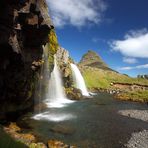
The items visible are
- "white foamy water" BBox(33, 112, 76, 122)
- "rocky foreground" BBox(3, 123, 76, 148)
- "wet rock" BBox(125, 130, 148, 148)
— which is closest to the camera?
"rocky foreground" BBox(3, 123, 76, 148)

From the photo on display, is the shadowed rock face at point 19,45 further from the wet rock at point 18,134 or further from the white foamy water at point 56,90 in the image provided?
the white foamy water at point 56,90

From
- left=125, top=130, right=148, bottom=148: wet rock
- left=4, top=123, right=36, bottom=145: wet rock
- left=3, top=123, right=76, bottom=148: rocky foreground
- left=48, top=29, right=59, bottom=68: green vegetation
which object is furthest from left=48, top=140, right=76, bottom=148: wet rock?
left=48, top=29, right=59, bottom=68: green vegetation

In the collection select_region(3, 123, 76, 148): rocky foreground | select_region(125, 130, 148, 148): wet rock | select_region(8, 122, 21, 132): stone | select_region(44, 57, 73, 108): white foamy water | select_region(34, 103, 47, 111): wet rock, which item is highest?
select_region(44, 57, 73, 108): white foamy water

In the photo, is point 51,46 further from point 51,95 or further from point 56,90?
point 56,90

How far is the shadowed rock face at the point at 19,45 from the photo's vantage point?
30003 millimetres

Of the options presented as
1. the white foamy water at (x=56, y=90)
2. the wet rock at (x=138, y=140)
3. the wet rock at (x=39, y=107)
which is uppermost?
the white foamy water at (x=56, y=90)

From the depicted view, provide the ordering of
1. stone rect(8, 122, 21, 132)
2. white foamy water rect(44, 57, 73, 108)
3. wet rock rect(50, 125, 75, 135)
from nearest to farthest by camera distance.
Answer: stone rect(8, 122, 21, 132)
wet rock rect(50, 125, 75, 135)
white foamy water rect(44, 57, 73, 108)

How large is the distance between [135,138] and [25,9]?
24555 millimetres

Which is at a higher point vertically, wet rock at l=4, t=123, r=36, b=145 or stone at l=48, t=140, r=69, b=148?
wet rock at l=4, t=123, r=36, b=145

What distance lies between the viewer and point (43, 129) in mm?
35875

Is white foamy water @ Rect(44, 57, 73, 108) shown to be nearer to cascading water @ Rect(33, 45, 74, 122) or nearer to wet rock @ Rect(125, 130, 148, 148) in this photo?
cascading water @ Rect(33, 45, 74, 122)

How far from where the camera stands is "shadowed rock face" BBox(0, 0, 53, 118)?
30.0 meters

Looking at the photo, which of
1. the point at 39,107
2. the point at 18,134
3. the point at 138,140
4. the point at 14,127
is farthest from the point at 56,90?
the point at 138,140

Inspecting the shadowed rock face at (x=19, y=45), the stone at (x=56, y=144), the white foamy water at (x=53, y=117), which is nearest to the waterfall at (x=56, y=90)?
the white foamy water at (x=53, y=117)
